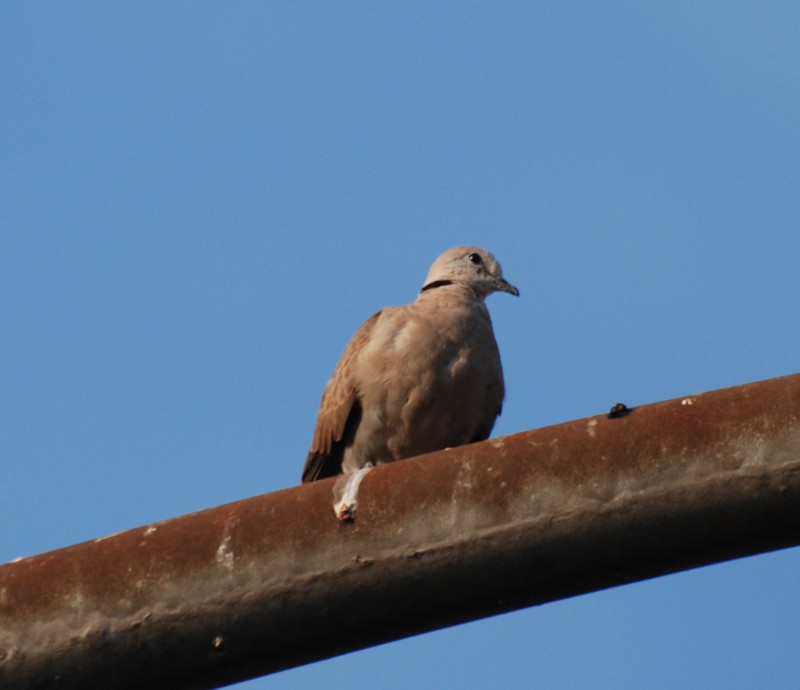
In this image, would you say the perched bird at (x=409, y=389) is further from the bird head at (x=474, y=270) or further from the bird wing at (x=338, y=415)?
the bird head at (x=474, y=270)

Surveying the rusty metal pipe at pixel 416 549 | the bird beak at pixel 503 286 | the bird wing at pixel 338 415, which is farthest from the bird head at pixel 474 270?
the rusty metal pipe at pixel 416 549

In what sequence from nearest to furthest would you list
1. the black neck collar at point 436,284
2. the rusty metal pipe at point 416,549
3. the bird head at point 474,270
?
the rusty metal pipe at point 416,549 → the black neck collar at point 436,284 → the bird head at point 474,270

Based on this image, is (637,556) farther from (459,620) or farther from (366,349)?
(366,349)

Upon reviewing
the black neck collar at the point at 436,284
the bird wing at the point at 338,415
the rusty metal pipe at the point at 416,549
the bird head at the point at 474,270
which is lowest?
the rusty metal pipe at the point at 416,549

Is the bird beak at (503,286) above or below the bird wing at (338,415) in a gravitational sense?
above

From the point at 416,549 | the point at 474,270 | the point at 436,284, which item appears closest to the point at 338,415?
the point at 436,284

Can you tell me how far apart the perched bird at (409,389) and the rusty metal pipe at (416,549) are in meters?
2.97

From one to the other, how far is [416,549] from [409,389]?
3224mm

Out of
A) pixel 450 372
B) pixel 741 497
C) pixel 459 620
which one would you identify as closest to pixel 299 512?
pixel 459 620

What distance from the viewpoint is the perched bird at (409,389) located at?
21.6 feet

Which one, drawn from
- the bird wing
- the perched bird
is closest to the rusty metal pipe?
the perched bird

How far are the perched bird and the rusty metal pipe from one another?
2.97 meters

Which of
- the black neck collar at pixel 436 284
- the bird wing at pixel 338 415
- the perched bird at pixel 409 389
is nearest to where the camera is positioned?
the perched bird at pixel 409 389

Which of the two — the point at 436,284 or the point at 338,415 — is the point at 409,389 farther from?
the point at 436,284
